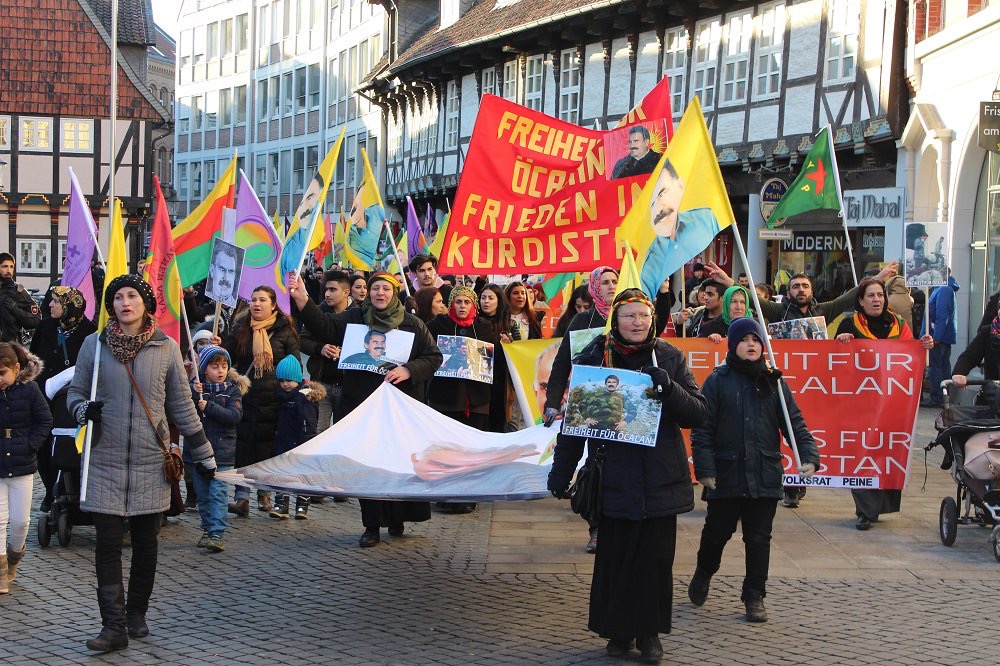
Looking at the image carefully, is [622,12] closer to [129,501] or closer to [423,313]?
[423,313]

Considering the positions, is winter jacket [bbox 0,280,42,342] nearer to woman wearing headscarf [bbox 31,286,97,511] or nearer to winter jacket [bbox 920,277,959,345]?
woman wearing headscarf [bbox 31,286,97,511]

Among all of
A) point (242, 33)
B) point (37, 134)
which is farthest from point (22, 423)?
point (242, 33)

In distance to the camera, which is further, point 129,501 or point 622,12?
point 622,12

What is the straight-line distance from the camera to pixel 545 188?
10578 millimetres

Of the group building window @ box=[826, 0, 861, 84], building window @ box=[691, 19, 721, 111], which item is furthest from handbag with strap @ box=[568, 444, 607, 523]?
building window @ box=[691, 19, 721, 111]

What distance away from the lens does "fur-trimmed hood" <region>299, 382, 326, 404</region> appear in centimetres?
1090

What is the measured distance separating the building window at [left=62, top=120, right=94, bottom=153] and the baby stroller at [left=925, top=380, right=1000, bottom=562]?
4516cm

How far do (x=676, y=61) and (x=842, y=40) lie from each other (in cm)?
591

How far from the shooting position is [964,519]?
33.4 ft

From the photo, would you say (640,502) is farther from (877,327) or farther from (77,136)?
(77,136)

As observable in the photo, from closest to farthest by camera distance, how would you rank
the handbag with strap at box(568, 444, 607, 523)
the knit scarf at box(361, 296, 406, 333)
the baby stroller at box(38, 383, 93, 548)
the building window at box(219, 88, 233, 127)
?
the handbag with strap at box(568, 444, 607, 523) → the baby stroller at box(38, 383, 93, 548) → the knit scarf at box(361, 296, 406, 333) → the building window at box(219, 88, 233, 127)

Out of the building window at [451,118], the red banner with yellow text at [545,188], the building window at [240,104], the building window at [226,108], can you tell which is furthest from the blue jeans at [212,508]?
the building window at [226,108]

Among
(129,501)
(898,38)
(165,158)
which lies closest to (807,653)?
(129,501)

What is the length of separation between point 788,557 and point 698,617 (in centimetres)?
186
